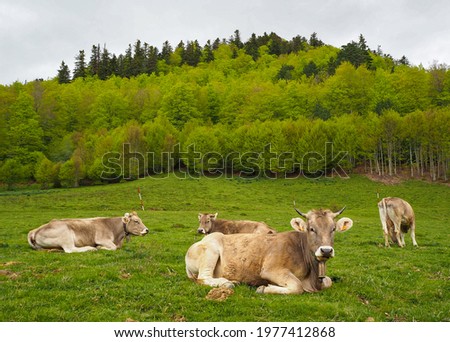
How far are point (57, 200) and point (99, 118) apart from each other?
6669 centimetres

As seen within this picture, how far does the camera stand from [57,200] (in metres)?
41.6

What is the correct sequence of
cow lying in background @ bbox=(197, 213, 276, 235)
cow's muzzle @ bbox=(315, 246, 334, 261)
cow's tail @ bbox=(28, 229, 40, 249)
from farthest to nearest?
cow lying in background @ bbox=(197, 213, 276, 235) < cow's tail @ bbox=(28, 229, 40, 249) < cow's muzzle @ bbox=(315, 246, 334, 261)

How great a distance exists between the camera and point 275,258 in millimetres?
7805

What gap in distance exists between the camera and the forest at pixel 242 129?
65625mm

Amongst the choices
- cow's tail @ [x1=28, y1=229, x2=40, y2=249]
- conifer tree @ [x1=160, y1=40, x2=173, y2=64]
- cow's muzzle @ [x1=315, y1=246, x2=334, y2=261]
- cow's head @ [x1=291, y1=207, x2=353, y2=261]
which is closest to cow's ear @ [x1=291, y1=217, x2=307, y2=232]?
cow's head @ [x1=291, y1=207, x2=353, y2=261]

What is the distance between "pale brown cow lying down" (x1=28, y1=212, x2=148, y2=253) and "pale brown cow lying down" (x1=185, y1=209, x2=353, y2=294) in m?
6.17

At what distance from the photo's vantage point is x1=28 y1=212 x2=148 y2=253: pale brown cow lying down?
42.4 feet

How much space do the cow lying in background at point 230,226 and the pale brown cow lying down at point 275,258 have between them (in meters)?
4.81

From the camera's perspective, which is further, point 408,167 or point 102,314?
point 408,167

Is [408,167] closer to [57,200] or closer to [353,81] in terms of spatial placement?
[353,81]

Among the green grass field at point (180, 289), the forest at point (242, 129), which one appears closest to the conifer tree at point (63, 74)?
the forest at point (242, 129)

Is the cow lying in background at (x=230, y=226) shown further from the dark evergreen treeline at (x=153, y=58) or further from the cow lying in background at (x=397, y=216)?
the dark evergreen treeline at (x=153, y=58)

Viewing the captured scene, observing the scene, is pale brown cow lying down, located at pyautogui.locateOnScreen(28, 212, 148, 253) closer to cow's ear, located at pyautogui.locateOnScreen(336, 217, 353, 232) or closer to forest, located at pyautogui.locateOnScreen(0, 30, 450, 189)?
cow's ear, located at pyautogui.locateOnScreen(336, 217, 353, 232)

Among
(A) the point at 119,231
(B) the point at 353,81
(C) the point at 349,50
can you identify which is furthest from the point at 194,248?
(C) the point at 349,50
